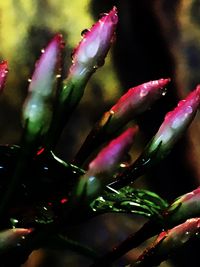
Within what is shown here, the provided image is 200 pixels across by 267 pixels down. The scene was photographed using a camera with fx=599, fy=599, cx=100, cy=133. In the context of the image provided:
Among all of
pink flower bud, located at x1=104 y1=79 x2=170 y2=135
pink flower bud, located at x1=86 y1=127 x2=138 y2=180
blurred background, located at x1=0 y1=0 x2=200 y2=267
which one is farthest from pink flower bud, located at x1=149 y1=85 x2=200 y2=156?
blurred background, located at x1=0 y1=0 x2=200 y2=267

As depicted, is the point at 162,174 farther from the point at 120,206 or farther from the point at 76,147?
the point at 120,206

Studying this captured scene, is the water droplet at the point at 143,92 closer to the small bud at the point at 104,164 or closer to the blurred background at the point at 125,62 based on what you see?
the small bud at the point at 104,164

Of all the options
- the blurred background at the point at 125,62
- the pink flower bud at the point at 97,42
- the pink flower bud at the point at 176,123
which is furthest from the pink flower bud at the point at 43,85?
the blurred background at the point at 125,62

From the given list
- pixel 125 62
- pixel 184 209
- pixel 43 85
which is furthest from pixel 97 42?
pixel 125 62

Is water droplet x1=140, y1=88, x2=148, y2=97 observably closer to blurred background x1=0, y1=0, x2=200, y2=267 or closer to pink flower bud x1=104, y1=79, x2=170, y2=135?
pink flower bud x1=104, y1=79, x2=170, y2=135

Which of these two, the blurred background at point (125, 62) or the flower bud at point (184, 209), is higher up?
the blurred background at point (125, 62)

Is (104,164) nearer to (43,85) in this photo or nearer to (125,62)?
(43,85)
